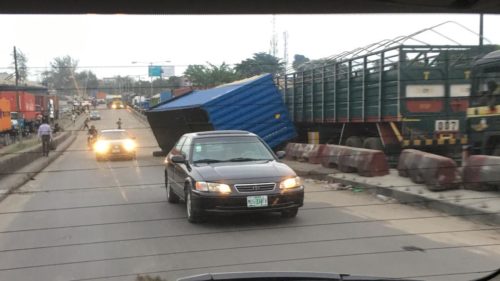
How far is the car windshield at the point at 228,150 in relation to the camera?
26.1ft

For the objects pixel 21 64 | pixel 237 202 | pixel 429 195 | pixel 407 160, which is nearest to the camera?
pixel 21 64

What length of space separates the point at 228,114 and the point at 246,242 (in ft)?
24.5

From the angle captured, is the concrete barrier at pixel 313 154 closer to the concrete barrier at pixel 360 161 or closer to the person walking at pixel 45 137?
the concrete barrier at pixel 360 161

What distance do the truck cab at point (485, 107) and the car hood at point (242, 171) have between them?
389 centimetres

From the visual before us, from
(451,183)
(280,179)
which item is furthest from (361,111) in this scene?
(280,179)

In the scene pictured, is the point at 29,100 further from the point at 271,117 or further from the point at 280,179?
the point at 271,117

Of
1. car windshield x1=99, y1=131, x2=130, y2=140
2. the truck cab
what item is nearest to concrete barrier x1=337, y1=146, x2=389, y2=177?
the truck cab

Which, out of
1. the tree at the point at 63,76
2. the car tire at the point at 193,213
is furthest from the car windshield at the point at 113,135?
the tree at the point at 63,76

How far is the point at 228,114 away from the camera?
13.6 metres

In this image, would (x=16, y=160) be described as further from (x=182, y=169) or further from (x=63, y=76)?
(x=63, y=76)

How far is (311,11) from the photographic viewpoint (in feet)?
9.74

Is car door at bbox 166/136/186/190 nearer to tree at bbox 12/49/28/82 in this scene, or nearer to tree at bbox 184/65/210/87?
tree at bbox 184/65/210/87

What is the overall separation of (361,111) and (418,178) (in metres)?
3.60

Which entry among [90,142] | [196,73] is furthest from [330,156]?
[196,73]
